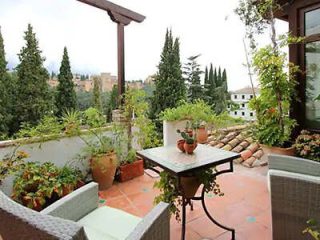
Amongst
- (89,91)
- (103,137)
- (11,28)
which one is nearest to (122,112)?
(103,137)

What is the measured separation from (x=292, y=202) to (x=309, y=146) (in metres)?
1.97

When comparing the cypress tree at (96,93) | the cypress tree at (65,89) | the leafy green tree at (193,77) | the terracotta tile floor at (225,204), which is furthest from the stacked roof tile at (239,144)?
the cypress tree at (65,89)

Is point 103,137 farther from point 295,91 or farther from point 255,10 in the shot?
point 255,10

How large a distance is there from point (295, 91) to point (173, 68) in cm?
589

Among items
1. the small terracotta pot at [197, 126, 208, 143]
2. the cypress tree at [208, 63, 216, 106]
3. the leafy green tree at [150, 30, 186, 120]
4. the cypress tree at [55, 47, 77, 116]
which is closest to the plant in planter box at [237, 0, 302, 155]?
the small terracotta pot at [197, 126, 208, 143]

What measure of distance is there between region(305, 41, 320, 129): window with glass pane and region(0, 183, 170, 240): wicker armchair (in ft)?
10.7

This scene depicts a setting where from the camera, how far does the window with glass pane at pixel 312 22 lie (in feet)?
11.4

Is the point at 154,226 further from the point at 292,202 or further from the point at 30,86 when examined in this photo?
the point at 30,86

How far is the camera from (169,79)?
906 centimetres

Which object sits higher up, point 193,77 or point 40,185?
point 193,77

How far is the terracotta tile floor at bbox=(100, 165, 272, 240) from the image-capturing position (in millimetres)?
2223

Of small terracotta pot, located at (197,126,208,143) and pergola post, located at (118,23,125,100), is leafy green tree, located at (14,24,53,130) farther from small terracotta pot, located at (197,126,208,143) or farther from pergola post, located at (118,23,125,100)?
small terracotta pot, located at (197,126,208,143)

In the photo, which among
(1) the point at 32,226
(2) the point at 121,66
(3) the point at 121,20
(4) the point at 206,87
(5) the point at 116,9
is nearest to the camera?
(1) the point at 32,226

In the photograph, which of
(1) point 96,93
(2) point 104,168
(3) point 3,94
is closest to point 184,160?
(2) point 104,168
